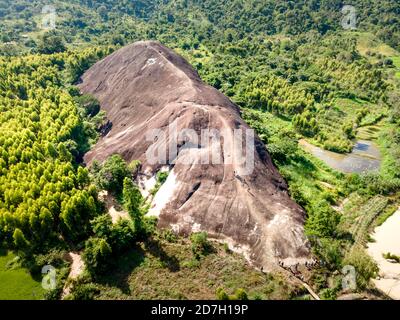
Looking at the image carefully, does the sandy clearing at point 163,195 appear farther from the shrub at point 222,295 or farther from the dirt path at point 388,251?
the dirt path at point 388,251

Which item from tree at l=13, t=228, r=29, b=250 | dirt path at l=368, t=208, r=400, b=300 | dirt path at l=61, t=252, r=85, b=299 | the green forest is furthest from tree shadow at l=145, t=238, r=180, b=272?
dirt path at l=368, t=208, r=400, b=300

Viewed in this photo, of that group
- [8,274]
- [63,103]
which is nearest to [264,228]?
[8,274]

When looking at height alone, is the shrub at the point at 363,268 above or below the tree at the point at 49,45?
below

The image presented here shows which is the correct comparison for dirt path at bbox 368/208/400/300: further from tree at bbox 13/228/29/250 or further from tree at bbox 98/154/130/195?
tree at bbox 13/228/29/250

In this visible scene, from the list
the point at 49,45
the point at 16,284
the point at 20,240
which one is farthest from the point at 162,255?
the point at 49,45

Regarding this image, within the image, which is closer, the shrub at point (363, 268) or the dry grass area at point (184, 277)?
the dry grass area at point (184, 277)

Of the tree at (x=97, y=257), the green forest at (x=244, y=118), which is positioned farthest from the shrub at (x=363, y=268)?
the tree at (x=97, y=257)

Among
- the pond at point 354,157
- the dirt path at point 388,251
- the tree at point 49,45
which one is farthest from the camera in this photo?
the tree at point 49,45
